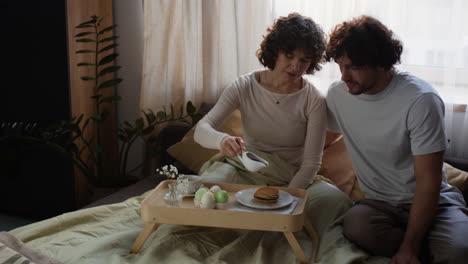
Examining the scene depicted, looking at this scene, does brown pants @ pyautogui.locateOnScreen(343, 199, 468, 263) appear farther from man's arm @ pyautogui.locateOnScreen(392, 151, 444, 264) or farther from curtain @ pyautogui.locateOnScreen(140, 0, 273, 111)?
curtain @ pyautogui.locateOnScreen(140, 0, 273, 111)

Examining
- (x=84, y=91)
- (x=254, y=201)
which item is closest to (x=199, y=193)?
(x=254, y=201)

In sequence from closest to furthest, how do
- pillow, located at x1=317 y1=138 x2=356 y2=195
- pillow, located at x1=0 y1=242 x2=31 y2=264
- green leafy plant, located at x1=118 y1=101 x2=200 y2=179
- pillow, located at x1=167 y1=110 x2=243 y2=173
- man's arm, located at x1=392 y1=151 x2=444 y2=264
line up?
pillow, located at x1=0 y1=242 x2=31 y2=264, man's arm, located at x1=392 y1=151 x2=444 y2=264, pillow, located at x1=317 y1=138 x2=356 y2=195, pillow, located at x1=167 y1=110 x2=243 y2=173, green leafy plant, located at x1=118 y1=101 x2=200 y2=179

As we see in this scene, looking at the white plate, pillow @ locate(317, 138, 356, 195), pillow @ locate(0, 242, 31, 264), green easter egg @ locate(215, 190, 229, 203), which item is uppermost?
green easter egg @ locate(215, 190, 229, 203)

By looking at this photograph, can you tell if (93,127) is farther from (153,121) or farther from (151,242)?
(151,242)

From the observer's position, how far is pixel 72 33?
2791 mm

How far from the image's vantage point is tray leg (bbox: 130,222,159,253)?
173 cm

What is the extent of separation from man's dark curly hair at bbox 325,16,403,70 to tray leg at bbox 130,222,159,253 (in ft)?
2.89

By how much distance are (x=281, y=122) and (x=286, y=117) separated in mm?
31

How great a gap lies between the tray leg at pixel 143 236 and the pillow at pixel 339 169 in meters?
0.92

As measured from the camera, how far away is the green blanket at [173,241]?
170 centimetres

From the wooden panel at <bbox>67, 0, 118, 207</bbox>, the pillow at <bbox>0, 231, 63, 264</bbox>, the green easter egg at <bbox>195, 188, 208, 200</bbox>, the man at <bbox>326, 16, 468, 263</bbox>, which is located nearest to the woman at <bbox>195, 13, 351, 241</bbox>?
the man at <bbox>326, 16, 468, 263</bbox>

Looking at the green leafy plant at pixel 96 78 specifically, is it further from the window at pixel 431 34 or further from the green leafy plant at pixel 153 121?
the window at pixel 431 34

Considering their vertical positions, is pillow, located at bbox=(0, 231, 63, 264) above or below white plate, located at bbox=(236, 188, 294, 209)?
below

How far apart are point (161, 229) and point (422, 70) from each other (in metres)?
1.48
